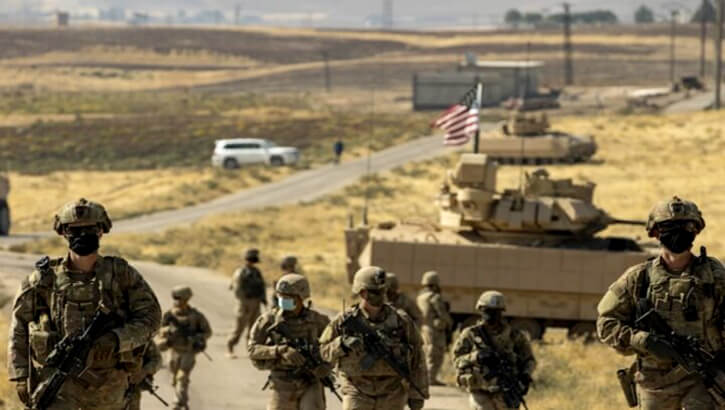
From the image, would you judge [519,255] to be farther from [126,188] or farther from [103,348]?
[126,188]

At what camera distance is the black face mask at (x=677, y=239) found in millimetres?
10664

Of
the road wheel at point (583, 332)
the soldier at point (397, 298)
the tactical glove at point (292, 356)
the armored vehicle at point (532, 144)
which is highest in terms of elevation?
the tactical glove at point (292, 356)

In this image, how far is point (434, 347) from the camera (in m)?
20.7

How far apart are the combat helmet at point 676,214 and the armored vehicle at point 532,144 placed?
160ft

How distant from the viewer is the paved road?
4759cm

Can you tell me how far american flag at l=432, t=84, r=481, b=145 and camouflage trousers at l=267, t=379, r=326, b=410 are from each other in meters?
15.5

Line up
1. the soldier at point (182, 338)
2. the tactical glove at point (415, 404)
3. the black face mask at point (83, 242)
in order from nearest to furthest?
1. the black face mask at point (83, 242)
2. the tactical glove at point (415, 404)
3. the soldier at point (182, 338)

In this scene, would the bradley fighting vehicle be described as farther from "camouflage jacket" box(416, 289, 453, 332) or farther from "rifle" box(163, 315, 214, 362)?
"rifle" box(163, 315, 214, 362)

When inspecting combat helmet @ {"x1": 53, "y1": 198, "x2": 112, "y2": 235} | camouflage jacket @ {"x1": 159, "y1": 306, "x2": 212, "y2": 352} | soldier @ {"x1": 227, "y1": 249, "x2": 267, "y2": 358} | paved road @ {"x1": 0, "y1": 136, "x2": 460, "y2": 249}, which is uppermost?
combat helmet @ {"x1": 53, "y1": 198, "x2": 112, "y2": 235}

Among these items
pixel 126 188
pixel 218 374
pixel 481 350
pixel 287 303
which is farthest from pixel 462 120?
pixel 126 188

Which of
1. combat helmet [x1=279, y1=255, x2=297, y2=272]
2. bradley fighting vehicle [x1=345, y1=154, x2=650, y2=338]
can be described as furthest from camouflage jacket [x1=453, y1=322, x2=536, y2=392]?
bradley fighting vehicle [x1=345, y1=154, x2=650, y2=338]

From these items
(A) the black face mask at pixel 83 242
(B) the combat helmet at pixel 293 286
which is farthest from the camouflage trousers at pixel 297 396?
(A) the black face mask at pixel 83 242

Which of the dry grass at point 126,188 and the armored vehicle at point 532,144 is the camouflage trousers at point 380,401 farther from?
the armored vehicle at point 532,144

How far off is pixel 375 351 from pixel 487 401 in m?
2.63
